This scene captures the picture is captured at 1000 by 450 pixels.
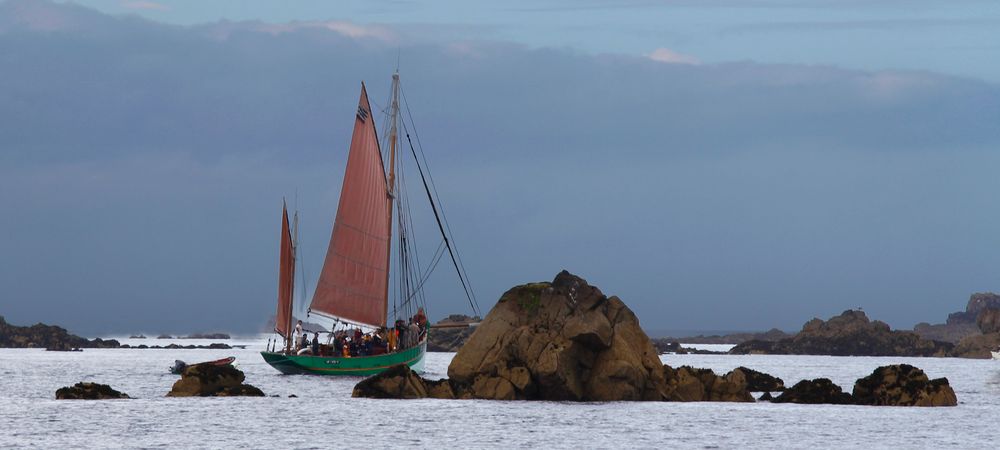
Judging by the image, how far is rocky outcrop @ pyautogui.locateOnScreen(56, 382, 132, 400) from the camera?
2603 inches

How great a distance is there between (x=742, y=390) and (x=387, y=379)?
17.3 meters

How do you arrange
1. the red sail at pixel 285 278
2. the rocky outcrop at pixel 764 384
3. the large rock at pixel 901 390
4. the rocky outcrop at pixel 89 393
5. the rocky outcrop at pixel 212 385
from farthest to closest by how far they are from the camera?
the red sail at pixel 285 278
the rocky outcrop at pixel 764 384
the rocky outcrop at pixel 212 385
the rocky outcrop at pixel 89 393
the large rock at pixel 901 390

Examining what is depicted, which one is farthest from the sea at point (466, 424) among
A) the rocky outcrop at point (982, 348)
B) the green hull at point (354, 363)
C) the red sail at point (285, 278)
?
the rocky outcrop at point (982, 348)

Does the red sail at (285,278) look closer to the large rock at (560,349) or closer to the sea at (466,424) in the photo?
the sea at (466,424)

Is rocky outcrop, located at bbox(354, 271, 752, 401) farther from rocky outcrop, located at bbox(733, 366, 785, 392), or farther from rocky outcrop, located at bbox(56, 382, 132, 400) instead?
rocky outcrop, located at bbox(733, 366, 785, 392)

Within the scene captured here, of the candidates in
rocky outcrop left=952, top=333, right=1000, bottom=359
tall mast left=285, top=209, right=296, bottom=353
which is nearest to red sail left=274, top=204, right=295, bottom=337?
tall mast left=285, top=209, right=296, bottom=353

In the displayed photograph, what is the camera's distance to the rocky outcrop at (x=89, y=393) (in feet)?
217

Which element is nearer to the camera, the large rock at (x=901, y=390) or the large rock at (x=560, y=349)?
the large rock at (x=560, y=349)

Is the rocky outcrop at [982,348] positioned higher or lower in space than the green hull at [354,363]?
higher

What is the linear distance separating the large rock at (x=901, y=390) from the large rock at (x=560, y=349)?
11.3 m

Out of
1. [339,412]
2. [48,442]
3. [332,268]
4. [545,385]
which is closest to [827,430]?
[545,385]

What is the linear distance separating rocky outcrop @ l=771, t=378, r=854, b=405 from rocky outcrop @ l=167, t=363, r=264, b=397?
86.5 feet

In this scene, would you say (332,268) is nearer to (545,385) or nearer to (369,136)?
(369,136)

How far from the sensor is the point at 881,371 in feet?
222
